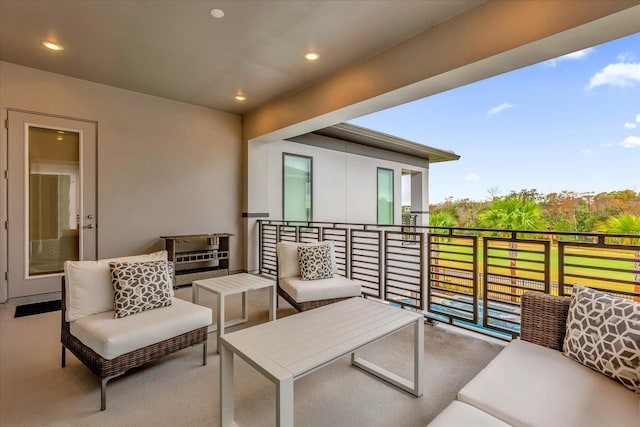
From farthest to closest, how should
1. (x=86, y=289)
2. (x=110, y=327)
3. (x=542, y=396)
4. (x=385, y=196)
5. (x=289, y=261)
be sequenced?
(x=385, y=196), (x=289, y=261), (x=86, y=289), (x=110, y=327), (x=542, y=396)

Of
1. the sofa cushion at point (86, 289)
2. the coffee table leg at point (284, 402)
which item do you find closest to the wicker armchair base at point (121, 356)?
the sofa cushion at point (86, 289)

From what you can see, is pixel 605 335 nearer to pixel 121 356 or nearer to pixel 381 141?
pixel 121 356

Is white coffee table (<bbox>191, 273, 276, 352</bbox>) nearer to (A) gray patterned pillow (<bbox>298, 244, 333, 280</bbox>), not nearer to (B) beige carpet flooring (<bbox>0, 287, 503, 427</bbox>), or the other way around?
(B) beige carpet flooring (<bbox>0, 287, 503, 427</bbox>)

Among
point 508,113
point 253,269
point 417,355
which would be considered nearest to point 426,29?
point 417,355

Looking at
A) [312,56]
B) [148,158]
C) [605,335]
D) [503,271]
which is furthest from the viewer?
[148,158]

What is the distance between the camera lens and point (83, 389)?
1.98 m

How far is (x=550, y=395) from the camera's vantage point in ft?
4.22

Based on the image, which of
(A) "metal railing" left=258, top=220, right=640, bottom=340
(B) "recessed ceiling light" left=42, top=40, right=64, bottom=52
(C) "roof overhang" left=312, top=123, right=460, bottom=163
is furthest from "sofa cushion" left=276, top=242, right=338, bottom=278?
(B) "recessed ceiling light" left=42, top=40, right=64, bottom=52

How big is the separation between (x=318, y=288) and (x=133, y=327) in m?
1.67

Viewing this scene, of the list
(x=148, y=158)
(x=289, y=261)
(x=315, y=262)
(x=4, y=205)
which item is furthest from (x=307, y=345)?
(x=4, y=205)

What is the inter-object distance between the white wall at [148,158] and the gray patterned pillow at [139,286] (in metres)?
2.53

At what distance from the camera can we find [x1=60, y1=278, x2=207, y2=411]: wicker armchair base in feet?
5.90

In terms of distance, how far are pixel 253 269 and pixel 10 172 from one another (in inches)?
139

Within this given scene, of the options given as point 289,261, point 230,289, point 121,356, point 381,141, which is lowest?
point 121,356
